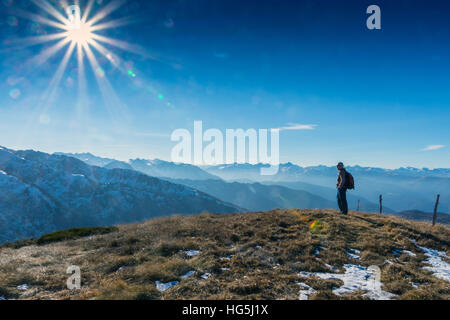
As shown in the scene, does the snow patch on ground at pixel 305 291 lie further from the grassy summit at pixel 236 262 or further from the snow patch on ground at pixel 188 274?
the snow patch on ground at pixel 188 274

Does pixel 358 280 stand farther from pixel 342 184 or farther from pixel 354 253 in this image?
pixel 342 184

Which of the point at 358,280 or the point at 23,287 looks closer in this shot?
the point at 23,287

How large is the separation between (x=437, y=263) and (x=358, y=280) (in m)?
5.64

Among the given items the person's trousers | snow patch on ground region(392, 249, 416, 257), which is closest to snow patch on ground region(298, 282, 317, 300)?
snow patch on ground region(392, 249, 416, 257)

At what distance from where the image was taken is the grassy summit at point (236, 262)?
7402 millimetres

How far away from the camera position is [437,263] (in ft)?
35.2

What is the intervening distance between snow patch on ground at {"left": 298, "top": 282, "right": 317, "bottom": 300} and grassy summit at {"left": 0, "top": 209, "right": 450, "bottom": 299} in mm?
136

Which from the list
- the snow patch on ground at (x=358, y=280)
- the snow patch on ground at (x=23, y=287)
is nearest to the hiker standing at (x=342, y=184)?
the snow patch on ground at (x=358, y=280)

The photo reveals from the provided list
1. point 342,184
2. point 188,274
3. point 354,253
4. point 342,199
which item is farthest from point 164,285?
point 342,199

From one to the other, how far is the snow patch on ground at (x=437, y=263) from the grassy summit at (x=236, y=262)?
0.34m

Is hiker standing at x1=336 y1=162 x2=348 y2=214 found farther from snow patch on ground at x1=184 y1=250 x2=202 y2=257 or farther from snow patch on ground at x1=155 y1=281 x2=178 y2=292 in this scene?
snow patch on ground at x1=155 y1=281 x2=178 y2=292

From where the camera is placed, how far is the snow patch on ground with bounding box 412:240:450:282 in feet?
30.7
